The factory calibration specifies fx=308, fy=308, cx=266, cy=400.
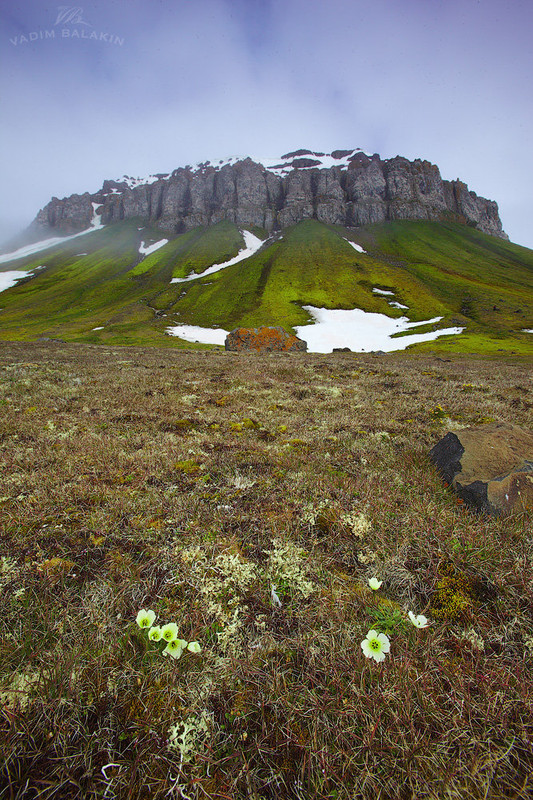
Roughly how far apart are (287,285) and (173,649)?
124108 millimetres

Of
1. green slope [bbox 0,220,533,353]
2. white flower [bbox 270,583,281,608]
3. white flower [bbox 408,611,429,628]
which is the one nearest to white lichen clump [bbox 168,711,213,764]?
white flower [bbox 270,583,281,608]

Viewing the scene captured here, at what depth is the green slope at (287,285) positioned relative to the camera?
7950 centimetres

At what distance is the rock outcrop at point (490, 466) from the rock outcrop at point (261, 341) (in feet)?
130

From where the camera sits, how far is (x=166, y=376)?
15664 millimetres

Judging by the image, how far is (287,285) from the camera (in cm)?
11738

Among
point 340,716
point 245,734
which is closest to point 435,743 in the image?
point 340,716

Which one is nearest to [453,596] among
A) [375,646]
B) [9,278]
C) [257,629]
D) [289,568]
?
→ [375,646]

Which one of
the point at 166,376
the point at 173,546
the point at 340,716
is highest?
the point at 340,716

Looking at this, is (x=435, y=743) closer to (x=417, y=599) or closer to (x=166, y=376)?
(x=417, y=599)

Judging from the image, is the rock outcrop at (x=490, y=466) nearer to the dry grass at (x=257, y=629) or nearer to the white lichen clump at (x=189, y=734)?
the dry grass at (x=257, y=629)

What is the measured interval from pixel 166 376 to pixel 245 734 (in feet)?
49.2

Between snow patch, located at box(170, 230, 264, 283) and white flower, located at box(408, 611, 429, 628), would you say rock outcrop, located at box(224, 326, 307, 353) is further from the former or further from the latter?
snow patch, located at box(170, 230, 264, 283)

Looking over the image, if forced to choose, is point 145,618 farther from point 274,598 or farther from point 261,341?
point 261,341

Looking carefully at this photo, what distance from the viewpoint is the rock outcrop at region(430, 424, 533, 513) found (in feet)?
13.9
